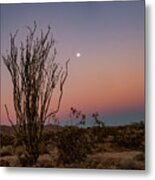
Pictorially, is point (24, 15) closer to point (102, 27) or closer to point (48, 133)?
point (102, 27)

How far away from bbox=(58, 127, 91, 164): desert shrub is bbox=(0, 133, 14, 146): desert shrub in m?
0.23

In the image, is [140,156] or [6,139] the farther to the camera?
[6,139]

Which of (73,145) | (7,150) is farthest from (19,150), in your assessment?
(73,145)

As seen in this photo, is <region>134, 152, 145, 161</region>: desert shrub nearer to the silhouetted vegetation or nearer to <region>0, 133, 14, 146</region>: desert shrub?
the silhouetted vegetation

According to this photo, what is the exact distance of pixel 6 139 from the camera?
2.19 meters

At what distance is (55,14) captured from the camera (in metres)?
2.17

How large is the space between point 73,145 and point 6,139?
0.33m

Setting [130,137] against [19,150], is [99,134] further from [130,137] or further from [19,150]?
[19,150]

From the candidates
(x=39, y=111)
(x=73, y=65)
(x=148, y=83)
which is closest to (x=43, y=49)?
(x=73, y=65)

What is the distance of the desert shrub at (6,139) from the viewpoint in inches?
85.9

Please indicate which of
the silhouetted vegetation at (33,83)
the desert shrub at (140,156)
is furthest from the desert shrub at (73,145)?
the desert shrub at (140,156)

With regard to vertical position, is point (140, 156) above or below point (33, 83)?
below

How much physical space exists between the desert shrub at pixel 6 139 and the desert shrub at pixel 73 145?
9.2 inches

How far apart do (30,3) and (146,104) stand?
0.74 metres
